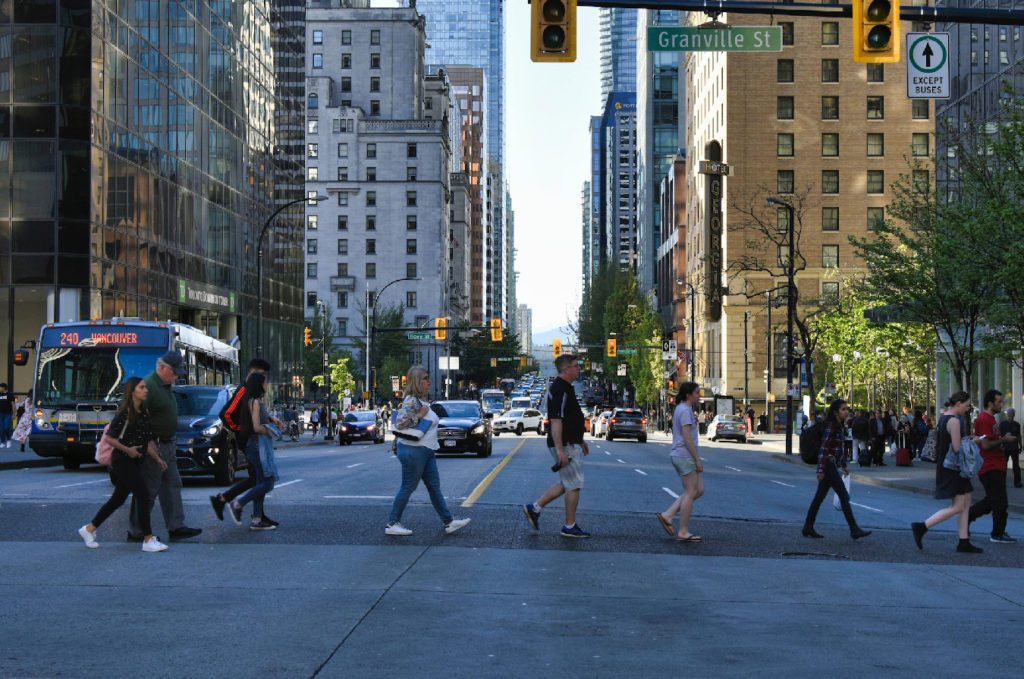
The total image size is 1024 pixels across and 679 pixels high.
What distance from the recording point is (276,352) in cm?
6869

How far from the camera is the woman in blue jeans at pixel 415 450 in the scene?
12430 mm

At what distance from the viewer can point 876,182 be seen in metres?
82.1

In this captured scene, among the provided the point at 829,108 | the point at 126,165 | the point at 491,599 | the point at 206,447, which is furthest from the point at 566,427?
the point at 829,108

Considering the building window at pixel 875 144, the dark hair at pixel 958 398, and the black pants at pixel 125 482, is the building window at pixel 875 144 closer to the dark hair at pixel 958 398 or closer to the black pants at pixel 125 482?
the dark hair at pixel 958 398

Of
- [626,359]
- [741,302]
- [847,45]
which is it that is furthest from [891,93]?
[626,359]

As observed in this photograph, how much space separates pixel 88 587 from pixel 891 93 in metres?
80.6

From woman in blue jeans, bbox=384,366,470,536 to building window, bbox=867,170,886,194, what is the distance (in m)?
74.6

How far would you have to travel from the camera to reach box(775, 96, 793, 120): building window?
82562mm

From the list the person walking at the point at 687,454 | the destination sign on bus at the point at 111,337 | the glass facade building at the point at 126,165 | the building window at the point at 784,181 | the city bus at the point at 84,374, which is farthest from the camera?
the building window at the point at 784,181

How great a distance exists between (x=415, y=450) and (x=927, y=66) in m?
8.21

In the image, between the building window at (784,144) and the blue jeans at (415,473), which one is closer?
the blue jeans at (415,473)

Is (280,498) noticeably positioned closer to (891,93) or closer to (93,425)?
(93,425)

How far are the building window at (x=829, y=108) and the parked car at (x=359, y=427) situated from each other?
42.5 meters

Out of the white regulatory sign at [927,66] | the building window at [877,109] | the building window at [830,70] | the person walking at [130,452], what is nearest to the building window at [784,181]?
the building window at [877,109]
